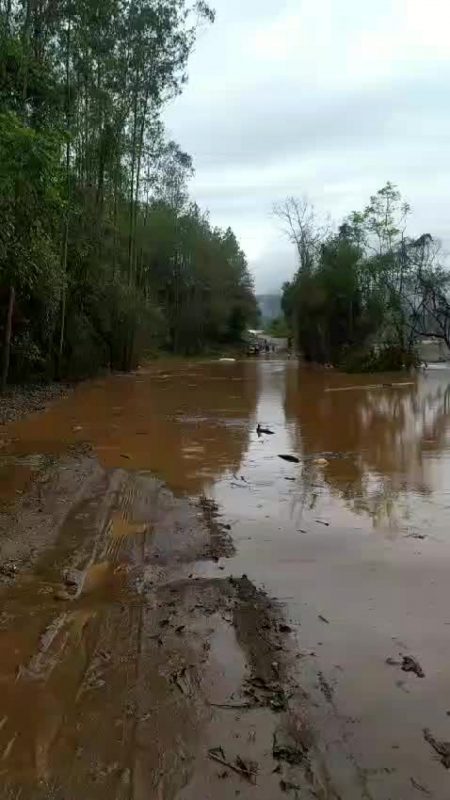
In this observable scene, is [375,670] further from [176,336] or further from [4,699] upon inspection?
[176,336]

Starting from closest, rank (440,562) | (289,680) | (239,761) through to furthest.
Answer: (239,761) → (289,680) → (440,562)

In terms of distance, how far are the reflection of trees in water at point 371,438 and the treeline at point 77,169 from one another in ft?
18.7

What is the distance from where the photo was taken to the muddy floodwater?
2660 mm

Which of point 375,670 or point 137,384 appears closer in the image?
point 375,670

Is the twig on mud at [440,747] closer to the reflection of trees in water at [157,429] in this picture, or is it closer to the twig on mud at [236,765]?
the twig on mud at [236,765]

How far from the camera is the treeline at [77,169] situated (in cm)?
1078

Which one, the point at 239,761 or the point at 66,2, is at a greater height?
the point at 66,2

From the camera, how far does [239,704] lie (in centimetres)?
311

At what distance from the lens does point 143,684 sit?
325 centimetres

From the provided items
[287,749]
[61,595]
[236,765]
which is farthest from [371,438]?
[236,765]

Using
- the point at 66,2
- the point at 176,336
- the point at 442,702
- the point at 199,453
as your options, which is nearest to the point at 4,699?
the point at 442,702

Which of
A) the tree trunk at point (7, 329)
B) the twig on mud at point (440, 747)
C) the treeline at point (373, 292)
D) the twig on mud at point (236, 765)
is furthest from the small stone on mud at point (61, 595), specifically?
the treeline at point (373, 292)

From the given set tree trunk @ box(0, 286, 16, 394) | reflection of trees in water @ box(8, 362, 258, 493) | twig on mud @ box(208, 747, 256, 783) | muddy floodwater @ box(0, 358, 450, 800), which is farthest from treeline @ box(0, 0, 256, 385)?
twig on mud @ box(208, 747, 256, 783)

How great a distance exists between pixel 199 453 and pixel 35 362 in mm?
11411
